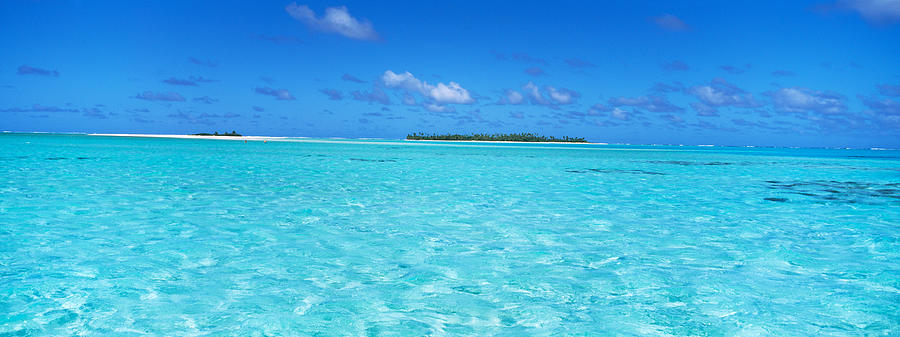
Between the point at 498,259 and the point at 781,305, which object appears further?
the point at 498,259

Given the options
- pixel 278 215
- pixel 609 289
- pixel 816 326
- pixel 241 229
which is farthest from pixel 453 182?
pixel 816 326

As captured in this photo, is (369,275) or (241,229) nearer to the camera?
(369,275)

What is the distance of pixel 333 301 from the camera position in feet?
15.7

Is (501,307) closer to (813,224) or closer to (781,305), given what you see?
(781,305)

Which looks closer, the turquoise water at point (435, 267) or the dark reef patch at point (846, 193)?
the turquoise water at point (435, 267)

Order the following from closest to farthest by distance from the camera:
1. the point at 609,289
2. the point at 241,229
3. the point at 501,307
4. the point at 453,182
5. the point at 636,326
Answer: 1. the point at 636,326
2. the point at 501,307
3. the point at 609,289
4. the point at 241,229
5. the point at 453,182

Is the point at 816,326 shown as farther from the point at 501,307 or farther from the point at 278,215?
the point at 278,215

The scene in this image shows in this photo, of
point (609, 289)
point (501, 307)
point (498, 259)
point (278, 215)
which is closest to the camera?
point (501, 307)

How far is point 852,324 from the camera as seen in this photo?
4434 mm

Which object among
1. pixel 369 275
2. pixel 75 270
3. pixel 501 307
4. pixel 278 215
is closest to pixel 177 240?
pixel 75 270

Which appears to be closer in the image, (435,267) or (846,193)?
(435,267)

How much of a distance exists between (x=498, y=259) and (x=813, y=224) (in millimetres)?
6317

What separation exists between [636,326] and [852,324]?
171 cm

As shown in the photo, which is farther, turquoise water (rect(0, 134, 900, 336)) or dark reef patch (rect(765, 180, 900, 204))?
dark reef patch (rect(765, 180, 900, 204))
